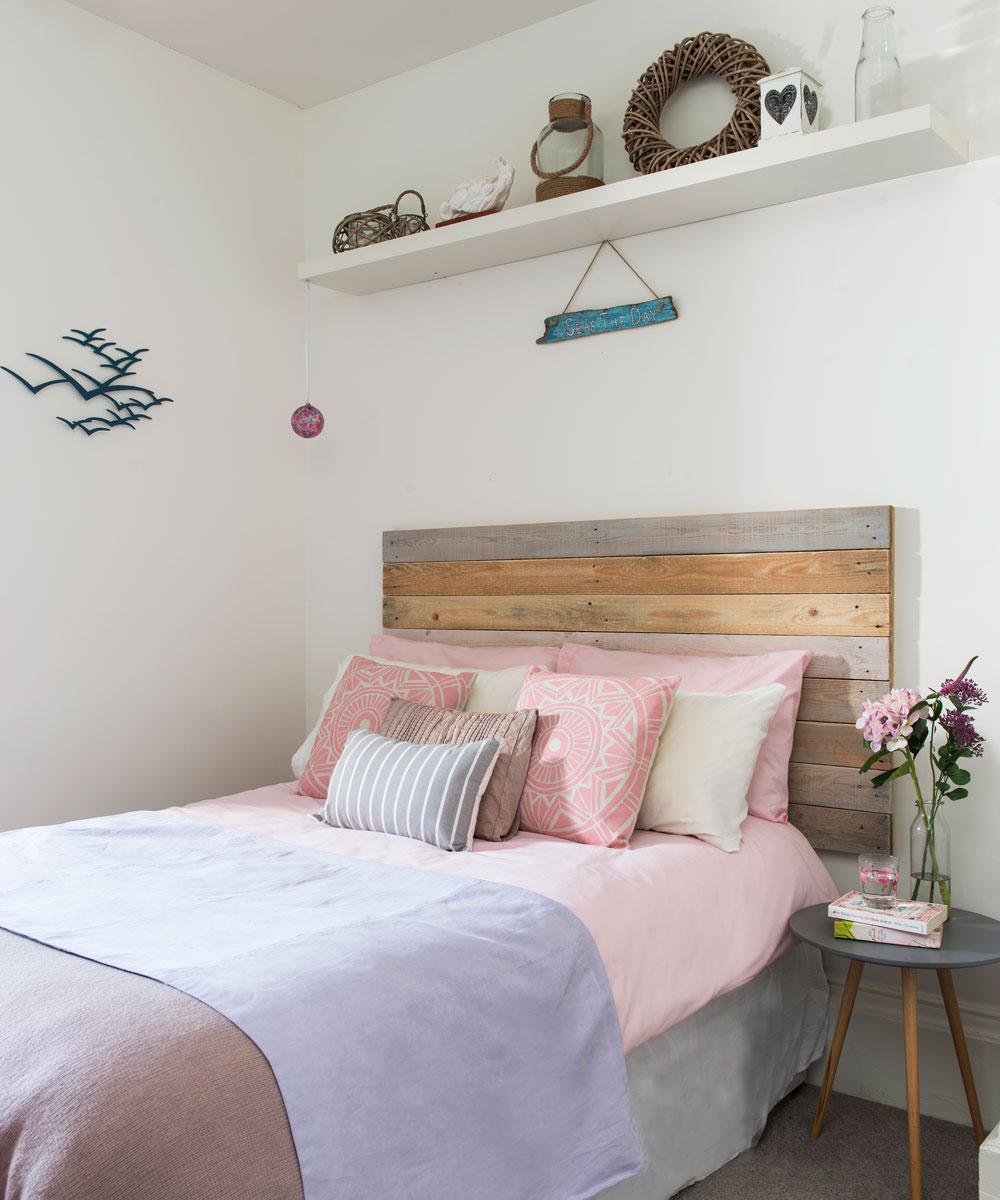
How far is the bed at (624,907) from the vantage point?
3.80ft

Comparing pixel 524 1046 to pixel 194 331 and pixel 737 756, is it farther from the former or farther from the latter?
pixel 194 331

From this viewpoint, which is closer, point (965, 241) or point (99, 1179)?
point (99, 1179)

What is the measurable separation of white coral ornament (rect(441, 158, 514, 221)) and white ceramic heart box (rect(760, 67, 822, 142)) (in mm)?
733

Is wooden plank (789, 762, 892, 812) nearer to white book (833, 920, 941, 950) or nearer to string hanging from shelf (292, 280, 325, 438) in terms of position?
white book (833, 920, 941, 950)

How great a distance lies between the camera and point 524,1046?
1527mm

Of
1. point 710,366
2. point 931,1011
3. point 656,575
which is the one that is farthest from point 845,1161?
point 710,366

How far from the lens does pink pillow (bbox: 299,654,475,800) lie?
2660mm

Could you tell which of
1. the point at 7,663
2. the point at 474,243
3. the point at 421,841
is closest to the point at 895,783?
the point at 421,841

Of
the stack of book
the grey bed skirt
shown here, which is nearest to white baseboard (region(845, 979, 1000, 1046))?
the grey bed skirt

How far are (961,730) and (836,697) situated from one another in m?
0.37

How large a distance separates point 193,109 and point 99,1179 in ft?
9.89

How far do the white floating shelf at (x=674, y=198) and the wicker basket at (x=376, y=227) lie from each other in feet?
0.30

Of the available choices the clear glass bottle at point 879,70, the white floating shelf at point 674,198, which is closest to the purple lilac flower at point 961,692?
the white floating shelf at point 674,198

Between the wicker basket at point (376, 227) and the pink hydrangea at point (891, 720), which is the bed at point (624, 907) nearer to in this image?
the pink hydrangea at point (891, 720)
